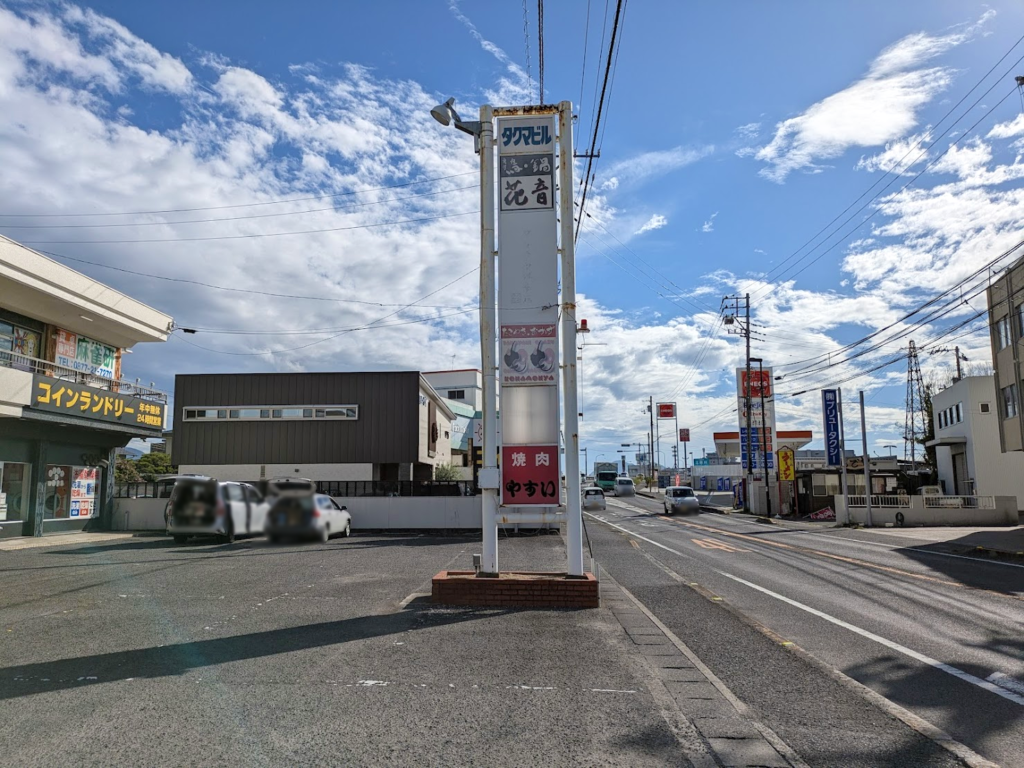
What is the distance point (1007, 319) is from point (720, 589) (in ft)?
102

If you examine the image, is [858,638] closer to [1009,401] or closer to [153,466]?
[153,466]

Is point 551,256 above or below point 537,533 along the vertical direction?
above

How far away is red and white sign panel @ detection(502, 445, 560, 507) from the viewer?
12.5 meters

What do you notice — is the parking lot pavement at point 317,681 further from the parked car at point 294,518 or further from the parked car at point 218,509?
the parked car at point 294,518

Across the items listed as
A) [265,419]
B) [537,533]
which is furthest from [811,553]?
[265,419]

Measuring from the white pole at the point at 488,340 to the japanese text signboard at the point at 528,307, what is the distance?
0.17m

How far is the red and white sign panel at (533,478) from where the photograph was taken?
12516 mm

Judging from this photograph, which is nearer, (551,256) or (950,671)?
(950,671)

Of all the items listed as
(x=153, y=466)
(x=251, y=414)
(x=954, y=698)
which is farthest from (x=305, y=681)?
(x=954, y=698)

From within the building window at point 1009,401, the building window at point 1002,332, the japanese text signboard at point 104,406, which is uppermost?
the building window at point 1002,332

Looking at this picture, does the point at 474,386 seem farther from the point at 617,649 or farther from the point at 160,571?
the point at 617,649

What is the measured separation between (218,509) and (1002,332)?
4608cm

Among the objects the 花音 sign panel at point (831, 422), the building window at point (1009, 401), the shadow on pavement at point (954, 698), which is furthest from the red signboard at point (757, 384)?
the shadow on pavement at point (954, 698)

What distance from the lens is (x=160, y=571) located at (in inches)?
676
